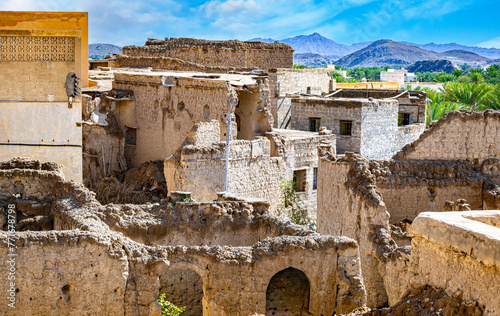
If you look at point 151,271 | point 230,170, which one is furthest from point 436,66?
point 151,271

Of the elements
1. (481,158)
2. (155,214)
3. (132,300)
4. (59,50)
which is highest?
(59,50)

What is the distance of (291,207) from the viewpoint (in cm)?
2306

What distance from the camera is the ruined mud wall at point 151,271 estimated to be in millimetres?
11172

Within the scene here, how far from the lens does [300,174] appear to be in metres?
24.1

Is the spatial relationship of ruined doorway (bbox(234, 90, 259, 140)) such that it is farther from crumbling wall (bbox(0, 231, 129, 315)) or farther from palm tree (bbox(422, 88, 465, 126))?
palm tree (bbox(422, 88, 465, 126))

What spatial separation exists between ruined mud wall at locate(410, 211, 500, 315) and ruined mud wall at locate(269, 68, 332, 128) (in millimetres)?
22327

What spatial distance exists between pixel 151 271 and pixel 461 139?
8.17m

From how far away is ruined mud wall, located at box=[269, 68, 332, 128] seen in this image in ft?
101

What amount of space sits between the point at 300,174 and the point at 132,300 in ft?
43.4

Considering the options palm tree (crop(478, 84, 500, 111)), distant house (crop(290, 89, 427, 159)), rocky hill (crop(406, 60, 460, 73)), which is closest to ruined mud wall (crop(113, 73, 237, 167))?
distant house (crop(290, 89, 427, 159))

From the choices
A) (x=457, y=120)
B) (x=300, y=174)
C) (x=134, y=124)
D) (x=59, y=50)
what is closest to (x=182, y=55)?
(x=134, y=124)

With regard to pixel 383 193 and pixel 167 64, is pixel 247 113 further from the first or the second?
pixel 167 64

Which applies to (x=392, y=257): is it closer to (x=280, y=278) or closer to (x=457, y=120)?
(x=280, y=278)

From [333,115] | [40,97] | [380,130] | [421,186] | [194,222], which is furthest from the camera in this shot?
[380,130]
